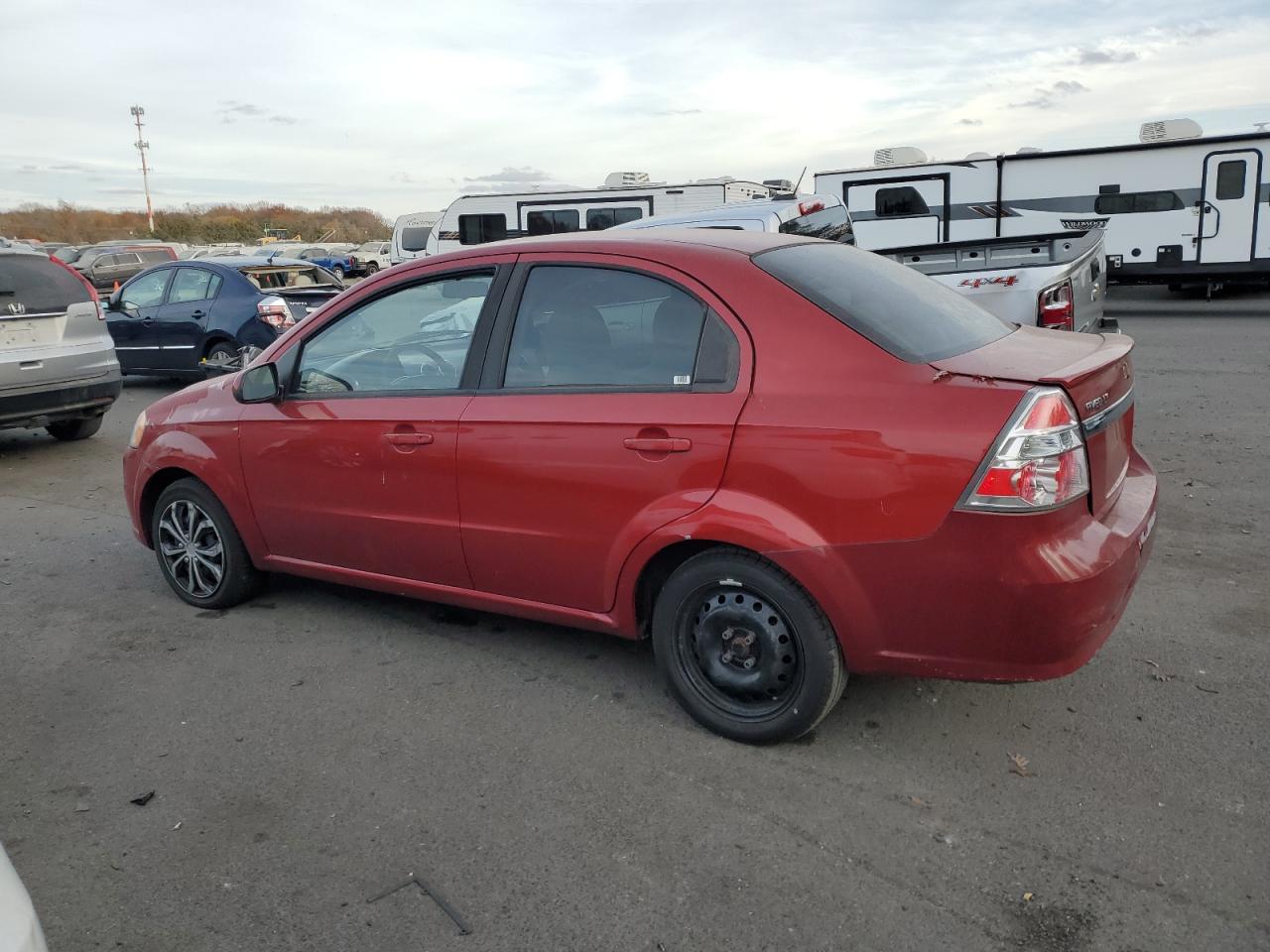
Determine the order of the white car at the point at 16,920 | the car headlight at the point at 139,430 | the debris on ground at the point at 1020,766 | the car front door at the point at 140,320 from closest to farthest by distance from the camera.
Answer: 1. the white car at the point at 16,920
2. the debris on ground at the point at 1020,766
3. the car headlight at the point at 139,430
4. the car front door at the point at 140,320

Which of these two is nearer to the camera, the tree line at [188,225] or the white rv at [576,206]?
the white rv at [576,206]

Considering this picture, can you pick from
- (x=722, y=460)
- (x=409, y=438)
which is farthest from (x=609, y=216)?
(x=722, y=460)

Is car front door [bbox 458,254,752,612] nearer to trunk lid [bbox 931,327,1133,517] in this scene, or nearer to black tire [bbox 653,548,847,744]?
black tire [bbox 653,548,847,744]

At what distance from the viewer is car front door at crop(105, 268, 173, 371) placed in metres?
12.4

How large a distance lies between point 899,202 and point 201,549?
16750mm

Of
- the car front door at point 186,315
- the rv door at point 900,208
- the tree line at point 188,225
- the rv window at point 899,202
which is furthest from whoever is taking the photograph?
the tree line at point 188,225

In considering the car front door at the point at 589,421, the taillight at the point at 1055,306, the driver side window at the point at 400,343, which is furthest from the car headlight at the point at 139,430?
the taillight at the point at 1055,306

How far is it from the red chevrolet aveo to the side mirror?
0.6 inches

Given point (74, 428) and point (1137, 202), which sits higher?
point (1137, 202)

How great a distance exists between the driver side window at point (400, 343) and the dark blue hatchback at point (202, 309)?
25.3ft

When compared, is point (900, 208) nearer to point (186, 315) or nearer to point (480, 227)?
point (480, 227)

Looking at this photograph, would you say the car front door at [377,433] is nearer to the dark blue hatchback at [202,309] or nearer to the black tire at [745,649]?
the black tire at [745,649]

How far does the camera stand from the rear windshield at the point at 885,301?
3.32 m

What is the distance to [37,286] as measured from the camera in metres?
8.80
